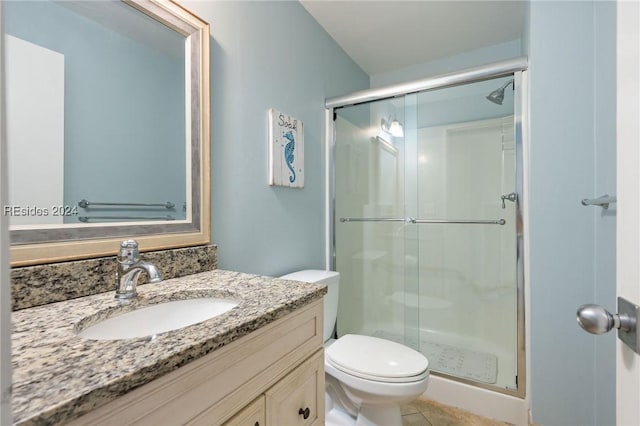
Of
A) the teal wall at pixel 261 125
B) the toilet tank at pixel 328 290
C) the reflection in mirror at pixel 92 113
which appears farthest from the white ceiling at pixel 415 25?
the toilet tank at pixel 328 290

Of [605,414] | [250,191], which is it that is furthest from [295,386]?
[605,414]

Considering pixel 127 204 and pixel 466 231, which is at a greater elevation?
pixel 127 204

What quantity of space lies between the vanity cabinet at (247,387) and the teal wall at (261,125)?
59cm

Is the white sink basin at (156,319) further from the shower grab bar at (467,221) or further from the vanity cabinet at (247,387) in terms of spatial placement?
the shower grab bar at (467,221)

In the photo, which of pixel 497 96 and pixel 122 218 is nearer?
pixel 122 218

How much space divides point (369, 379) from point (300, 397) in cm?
49

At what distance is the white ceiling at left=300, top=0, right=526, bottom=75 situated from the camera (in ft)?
5.80

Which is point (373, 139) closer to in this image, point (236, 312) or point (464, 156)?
point (464, 156)

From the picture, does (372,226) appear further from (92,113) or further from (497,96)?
(92,113)

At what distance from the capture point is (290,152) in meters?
1.63

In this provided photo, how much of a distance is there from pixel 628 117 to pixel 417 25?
1.86 m

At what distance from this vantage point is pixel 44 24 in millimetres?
774

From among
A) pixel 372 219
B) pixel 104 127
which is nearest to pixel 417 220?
pixel 372 219

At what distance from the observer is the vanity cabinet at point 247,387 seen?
47cm
